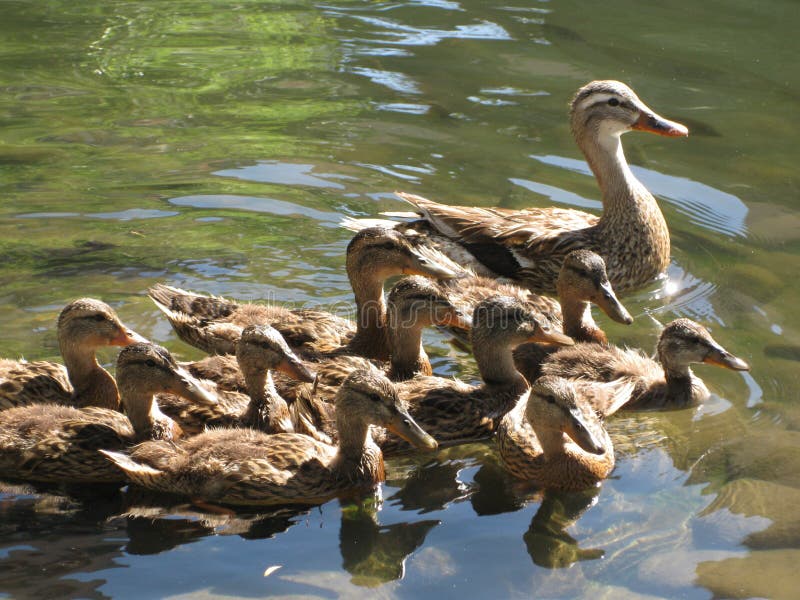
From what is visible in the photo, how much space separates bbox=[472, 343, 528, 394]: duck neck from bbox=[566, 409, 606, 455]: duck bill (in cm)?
79

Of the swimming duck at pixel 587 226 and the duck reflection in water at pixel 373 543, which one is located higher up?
the swimming duck at pixel 587 226

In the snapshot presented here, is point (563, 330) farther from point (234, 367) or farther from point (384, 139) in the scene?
point (384, 139)

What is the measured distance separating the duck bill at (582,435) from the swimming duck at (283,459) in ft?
2.06

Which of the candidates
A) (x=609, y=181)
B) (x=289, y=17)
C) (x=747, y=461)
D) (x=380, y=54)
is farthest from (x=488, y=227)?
(x=289, y=17)

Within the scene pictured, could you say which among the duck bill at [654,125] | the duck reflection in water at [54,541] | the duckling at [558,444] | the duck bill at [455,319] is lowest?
the duck reflection in water at [54,541]

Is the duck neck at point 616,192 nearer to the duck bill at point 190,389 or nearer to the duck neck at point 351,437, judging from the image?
the duck neck at point 351,437

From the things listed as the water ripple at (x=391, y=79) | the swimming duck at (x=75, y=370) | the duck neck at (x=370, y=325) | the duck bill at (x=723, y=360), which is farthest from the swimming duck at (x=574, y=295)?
the water ripple at (x=391, y=79)

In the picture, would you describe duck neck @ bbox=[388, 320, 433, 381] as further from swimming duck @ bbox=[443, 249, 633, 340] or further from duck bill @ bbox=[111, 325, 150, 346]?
duck bill @ bbox=[111, 325, 150, 346]

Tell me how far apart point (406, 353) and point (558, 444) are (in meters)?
1.12

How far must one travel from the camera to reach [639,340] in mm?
6980

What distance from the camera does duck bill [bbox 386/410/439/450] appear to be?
5336 millimetres

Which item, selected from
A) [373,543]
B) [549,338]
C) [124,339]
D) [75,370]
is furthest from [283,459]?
[549,338]

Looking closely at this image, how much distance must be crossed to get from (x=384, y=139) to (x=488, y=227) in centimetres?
209

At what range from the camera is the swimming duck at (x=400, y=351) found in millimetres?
5859
